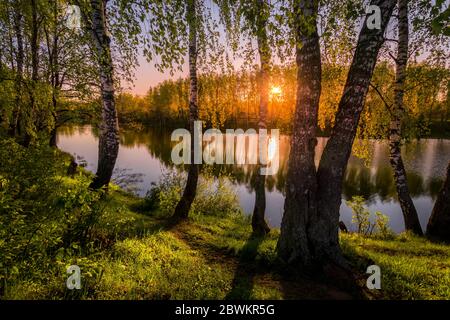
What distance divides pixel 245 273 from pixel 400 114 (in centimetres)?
723

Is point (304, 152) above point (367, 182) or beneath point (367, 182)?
above

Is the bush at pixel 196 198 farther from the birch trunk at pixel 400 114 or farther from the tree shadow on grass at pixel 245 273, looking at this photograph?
the birch trunk at pixel 400 114

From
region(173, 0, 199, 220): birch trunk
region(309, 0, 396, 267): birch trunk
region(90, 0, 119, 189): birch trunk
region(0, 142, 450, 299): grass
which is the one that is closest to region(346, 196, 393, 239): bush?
region(0, 142, 450, 299): grass

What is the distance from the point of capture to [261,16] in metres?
3.30

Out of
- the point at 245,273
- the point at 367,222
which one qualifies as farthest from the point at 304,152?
the point at 367,222

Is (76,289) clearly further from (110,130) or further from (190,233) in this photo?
(110,130)

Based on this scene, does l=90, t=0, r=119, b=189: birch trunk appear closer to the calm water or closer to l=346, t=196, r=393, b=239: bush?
the calm water

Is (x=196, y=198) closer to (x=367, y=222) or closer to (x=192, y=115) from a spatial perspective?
(x=192, y=115)

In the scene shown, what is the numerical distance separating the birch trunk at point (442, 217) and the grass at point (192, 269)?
30.5 inches

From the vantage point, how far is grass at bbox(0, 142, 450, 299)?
3520 mm

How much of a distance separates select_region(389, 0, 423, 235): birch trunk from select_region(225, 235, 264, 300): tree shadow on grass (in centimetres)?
561

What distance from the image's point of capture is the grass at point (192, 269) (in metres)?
3.52

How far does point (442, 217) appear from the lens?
7.68m

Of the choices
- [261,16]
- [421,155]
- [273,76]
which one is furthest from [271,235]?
[421,155]
